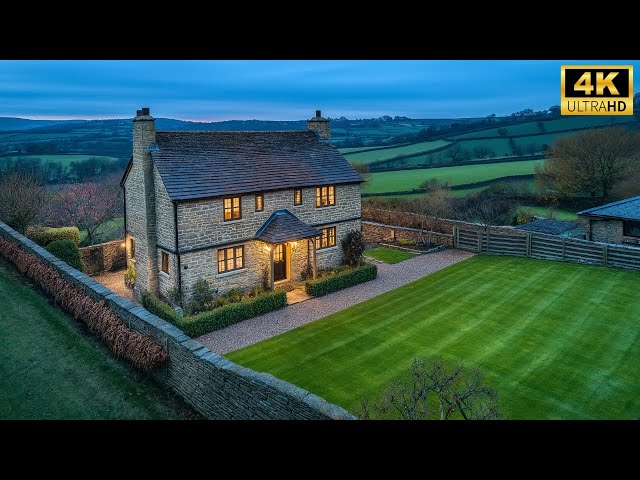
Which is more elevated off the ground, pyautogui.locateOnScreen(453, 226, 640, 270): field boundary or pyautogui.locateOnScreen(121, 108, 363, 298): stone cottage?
pyautogui.locateOnScreen(121, 108, 363, 298): stone cottage

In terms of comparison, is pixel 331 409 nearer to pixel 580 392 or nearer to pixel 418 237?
pixel 580 392

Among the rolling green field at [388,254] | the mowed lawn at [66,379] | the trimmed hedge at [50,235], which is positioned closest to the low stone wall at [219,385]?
the mowed lawn at [66,379]

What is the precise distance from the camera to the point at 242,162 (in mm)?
19250

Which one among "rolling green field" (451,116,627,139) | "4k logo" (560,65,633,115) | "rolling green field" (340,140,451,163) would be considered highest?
"rolling green field" (451,116,627,139)

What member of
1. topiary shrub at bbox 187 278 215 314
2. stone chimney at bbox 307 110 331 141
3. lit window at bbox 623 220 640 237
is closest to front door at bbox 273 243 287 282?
topiary shrub at bbox 187 278 215 314

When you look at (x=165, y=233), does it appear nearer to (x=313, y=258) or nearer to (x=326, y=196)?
(x=313, y=258)

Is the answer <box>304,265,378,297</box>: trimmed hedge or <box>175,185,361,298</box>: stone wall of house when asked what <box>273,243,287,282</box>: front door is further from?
<box>304,265,378,297</box>: trimmed hedge

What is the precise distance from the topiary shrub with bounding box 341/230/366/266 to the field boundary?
21.9 ft

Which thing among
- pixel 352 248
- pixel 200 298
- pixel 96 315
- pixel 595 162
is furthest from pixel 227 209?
pixel 595 162

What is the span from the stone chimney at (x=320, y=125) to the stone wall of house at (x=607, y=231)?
1408cm

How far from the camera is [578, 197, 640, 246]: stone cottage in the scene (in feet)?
75.9

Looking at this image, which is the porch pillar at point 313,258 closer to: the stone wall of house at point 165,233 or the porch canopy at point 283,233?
the porch canopy at point 283,233

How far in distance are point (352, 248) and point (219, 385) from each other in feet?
45.2

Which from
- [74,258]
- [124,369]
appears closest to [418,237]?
[74,258]
